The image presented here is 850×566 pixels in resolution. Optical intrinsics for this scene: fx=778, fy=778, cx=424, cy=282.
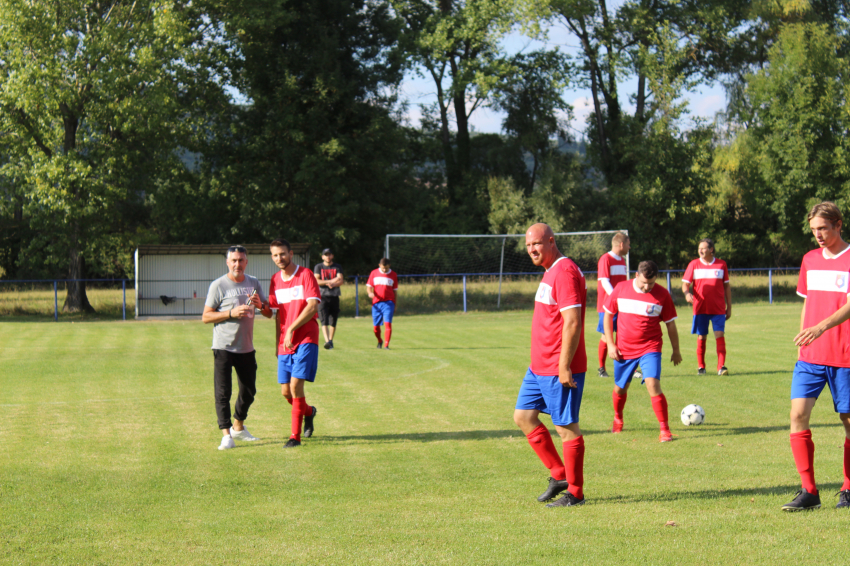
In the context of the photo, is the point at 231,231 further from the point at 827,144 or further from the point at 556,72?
the point at 827,144

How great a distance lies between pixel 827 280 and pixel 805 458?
121 cm

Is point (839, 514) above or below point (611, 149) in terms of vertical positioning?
below

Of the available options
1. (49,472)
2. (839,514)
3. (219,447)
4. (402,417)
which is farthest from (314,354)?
(839,514)

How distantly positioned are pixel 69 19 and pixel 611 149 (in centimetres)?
2895

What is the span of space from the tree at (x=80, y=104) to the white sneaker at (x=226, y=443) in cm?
2263

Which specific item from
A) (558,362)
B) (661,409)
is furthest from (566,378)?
(661,409)

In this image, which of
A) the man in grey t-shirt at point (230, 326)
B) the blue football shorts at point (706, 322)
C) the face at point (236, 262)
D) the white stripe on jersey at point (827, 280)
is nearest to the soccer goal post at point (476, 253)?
the blue football shorts at point (706, 322)

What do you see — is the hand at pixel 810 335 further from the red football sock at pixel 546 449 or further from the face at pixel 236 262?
the face at pixel 236 262

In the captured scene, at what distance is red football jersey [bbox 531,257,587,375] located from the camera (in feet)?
17.3

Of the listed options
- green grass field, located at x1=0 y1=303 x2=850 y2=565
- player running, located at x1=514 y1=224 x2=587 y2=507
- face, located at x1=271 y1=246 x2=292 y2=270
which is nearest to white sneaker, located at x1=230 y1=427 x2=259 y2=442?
green grass field, located at x1=0 y1=303 x2=850 y2=565

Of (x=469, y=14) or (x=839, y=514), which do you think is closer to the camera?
(x=839, y=514)

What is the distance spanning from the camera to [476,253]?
34500 millimetres

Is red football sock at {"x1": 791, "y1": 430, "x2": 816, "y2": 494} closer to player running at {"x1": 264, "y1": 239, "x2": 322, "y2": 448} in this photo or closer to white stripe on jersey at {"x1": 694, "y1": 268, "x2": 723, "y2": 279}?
player running at {"x1": 264, "y1": 239, "x2": 322, "y2": 448}

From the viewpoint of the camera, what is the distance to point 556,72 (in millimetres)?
44219
